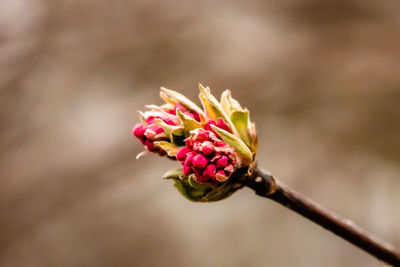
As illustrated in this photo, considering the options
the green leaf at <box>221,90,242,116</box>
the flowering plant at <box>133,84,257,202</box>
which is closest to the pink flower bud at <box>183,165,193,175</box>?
the flowering plant at <box>133,84,257,202</box>

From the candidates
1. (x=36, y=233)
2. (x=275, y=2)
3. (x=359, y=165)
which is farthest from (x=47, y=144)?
(x=359, y=165)

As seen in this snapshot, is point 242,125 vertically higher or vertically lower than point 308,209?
higher

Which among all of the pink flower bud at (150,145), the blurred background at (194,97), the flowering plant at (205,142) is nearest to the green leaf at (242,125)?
the flowering plant at (205,142)

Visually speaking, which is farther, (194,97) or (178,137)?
(194,97)

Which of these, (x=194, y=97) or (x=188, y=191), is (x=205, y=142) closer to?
(x=188, y=191)

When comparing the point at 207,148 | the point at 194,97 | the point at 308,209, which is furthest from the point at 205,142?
the point at 194,97

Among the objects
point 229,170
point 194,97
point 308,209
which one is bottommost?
point 194,97

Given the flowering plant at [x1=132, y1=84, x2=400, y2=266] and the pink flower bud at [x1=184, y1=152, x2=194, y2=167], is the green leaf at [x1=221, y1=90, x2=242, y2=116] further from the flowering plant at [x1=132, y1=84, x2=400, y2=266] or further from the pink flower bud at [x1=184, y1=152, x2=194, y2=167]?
the pink flower bud at [x1=184, y1=152, x2=194, y2=167]

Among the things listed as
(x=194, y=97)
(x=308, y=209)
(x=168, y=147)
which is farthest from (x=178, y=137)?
(x=194, y=97)
